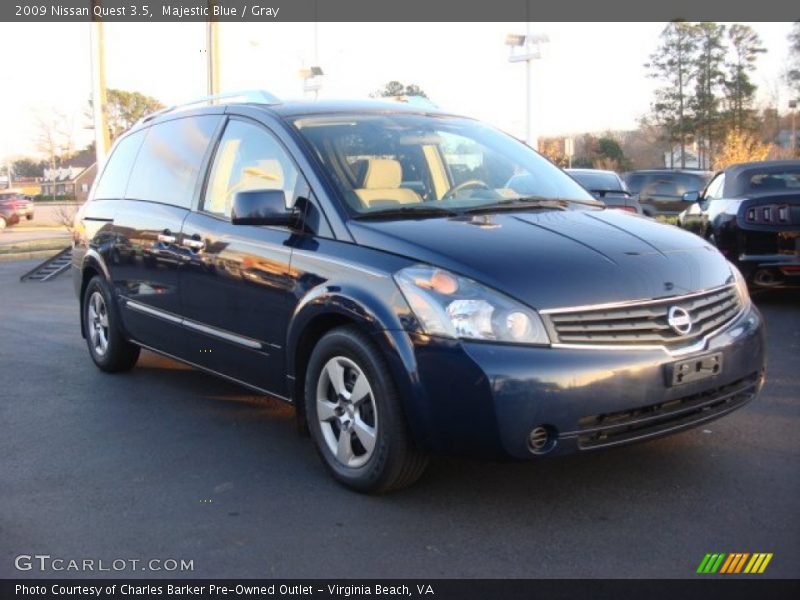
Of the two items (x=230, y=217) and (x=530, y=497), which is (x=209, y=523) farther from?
(x=230, y=217)

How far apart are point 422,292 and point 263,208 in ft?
3.62

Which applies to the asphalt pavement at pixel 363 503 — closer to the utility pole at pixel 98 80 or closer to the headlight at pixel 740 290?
the headlight at pixel 740 290

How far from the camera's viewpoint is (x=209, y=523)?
381cm

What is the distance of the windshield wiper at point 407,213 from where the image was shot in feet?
14.0

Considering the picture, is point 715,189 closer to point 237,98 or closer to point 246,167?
point 237,98

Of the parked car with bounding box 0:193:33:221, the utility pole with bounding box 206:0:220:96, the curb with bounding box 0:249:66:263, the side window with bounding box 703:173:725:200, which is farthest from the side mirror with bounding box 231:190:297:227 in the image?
the parked car with bounding box 0:193:33:221

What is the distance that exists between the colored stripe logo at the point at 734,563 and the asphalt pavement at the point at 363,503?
44mm

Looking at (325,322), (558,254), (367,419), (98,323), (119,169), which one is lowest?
(367,419)

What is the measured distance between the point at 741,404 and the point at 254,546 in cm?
227

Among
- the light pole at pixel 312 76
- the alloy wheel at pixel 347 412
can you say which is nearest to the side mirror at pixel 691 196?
the alloy wheel at pixel 347 412

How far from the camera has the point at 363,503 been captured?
397 cm

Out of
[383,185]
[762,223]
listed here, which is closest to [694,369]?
[383,185]

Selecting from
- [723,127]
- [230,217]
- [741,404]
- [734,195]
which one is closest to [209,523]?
[230,217]

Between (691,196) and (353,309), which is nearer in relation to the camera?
(353,309)
